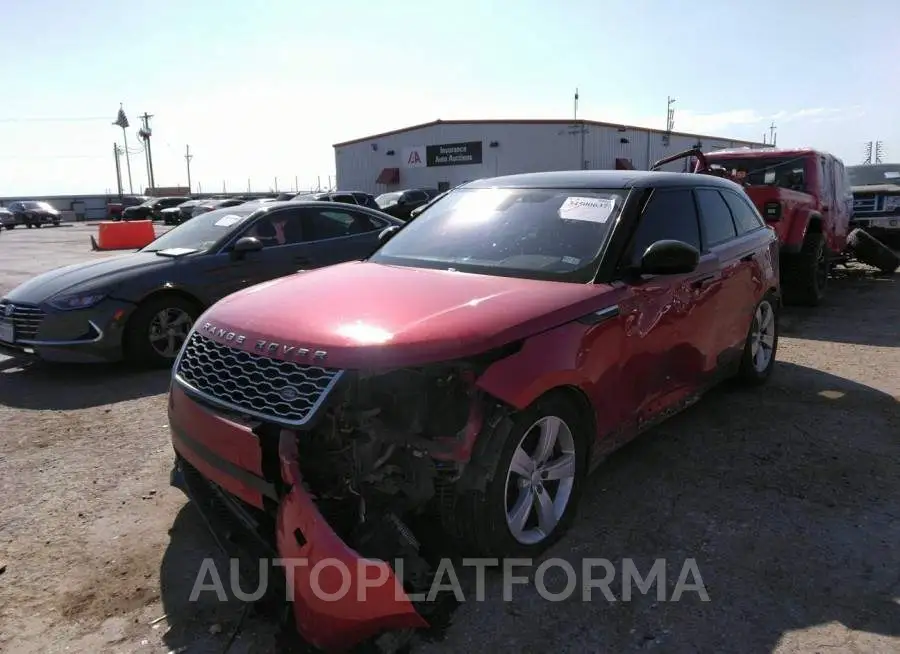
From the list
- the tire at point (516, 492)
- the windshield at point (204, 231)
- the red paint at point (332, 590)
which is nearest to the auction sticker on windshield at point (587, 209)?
the tire at point (516, 492)

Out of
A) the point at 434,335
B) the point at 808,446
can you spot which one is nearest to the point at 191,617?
the point at 434,335

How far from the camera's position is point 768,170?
9156 mm

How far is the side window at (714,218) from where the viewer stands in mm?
4348

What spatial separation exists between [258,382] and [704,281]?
283cm

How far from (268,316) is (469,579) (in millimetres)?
1436

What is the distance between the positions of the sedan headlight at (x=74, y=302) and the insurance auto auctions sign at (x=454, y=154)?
30.7m

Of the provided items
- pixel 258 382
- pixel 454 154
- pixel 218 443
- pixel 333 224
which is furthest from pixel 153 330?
pixel 454 154

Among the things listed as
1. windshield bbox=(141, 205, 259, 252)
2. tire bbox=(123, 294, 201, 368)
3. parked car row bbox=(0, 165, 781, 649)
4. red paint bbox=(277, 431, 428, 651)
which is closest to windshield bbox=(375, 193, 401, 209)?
windshield bbox=(141, 205, 259, 252)

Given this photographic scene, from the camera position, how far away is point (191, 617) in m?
2.58

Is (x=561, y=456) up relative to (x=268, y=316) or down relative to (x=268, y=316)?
down

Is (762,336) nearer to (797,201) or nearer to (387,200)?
(797,201)

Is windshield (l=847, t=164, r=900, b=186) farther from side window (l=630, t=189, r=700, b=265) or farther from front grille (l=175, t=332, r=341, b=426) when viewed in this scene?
front grille (l=175, t=332, r=341, b=426)

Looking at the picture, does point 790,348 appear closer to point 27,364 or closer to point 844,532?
point 844,532

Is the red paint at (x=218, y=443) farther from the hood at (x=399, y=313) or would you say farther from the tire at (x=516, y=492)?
the tire at (x=516, y=492)
